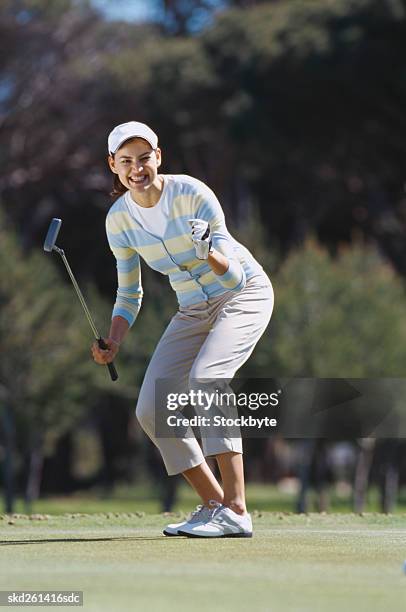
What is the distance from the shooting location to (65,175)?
39.8 m

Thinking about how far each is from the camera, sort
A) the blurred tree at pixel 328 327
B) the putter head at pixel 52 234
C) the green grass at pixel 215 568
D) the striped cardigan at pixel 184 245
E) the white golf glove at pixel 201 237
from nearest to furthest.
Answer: the green grass at pixel 215 568 → the white golf glove at pixel 201 237 → the striped cardigan at pixel 184 245 → the putter head at pixel 52 234 → the blurred tree at pixel 328 327

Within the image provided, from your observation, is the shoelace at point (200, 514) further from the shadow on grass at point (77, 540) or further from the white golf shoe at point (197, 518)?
the shadow on grass at point (77, 540)

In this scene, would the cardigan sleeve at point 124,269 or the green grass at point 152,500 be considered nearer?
the cardigan sleeve at point 124,269

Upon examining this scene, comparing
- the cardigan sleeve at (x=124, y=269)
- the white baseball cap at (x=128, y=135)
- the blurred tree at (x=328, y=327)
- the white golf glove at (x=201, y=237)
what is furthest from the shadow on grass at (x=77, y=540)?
the blurred tree at (x=328, y=327)

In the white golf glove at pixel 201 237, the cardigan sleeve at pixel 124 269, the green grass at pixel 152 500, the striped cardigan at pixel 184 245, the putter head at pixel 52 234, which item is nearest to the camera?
the white golf glove at pixel 201 237

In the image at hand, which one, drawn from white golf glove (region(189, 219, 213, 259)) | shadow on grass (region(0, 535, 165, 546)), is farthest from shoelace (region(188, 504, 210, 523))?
white golf glove (region(189, 219, 213, 259))

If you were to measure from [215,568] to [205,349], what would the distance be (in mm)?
1796

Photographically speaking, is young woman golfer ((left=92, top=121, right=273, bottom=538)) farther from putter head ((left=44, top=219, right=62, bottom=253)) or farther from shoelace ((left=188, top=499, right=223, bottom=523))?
putter head ((left=44, top=219, right=62, bottom=253))

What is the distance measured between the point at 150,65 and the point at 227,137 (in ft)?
11.2

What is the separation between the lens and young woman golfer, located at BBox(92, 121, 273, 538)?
297 inches

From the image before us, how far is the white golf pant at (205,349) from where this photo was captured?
7.56m

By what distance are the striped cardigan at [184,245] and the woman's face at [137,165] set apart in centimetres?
11

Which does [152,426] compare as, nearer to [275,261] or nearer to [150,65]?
[275,261]

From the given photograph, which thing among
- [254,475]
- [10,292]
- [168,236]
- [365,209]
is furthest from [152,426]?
[254,475]
